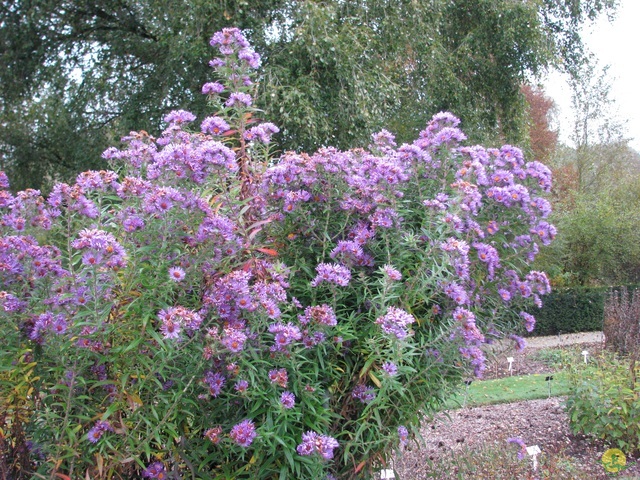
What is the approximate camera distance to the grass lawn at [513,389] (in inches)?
271

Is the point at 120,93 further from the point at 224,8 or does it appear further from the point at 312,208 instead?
the point at 312,208

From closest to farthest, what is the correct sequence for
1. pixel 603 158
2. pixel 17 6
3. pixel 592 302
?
pixel 17 6 → pixel 592 302 → pixel 603 158

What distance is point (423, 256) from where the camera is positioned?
2.52 metres

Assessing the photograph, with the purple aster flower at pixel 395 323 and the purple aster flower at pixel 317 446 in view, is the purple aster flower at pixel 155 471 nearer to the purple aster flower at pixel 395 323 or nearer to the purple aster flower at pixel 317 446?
the purple aster flower at pixel 317 446

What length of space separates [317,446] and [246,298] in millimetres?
531

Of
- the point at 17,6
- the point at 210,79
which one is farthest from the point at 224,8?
the point at 17,6

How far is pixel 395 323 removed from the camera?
2113 millimetres

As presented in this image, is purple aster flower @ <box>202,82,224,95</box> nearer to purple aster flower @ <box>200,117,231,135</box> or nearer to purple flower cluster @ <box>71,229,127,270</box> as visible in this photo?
A: purple aster flower @ <box>200,117,231,135</box>

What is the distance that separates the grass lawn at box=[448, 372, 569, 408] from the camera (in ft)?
22.6

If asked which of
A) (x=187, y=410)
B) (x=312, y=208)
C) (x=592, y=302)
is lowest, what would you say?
(x=592, y=302)

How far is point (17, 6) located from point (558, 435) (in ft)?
34.7

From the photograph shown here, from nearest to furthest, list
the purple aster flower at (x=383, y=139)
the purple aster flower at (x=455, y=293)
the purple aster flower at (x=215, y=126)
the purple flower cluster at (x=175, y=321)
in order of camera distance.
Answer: the purple flower cluster at (x=175, y=321)
the purple aster flower at (x=455, y=293)
the purple aster flower at (x=215, y=126)
the purple aster flower at (x=383, y=139)

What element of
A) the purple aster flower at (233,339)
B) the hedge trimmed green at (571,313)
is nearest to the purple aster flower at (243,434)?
the purple aster flower at (233,339)

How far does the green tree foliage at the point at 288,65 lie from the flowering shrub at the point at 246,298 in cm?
633
